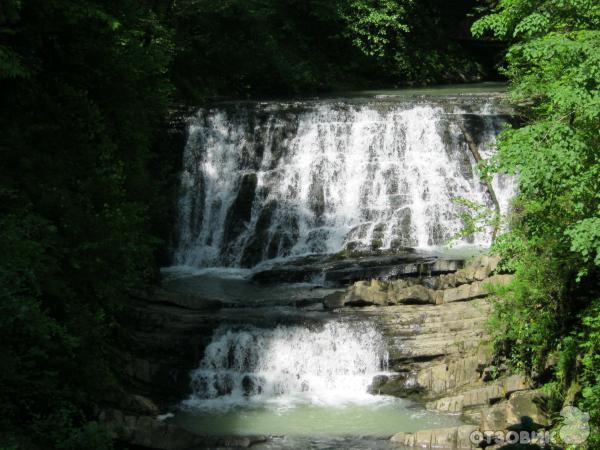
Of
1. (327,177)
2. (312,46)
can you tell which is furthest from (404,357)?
(312,46)

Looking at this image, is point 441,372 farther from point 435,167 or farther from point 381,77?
point 381,77

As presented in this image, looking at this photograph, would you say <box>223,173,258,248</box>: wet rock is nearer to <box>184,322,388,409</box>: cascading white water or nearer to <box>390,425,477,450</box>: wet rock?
<box>184,322,388,409</box>: cascading white water

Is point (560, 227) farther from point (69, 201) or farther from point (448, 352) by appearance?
point (69, 201)

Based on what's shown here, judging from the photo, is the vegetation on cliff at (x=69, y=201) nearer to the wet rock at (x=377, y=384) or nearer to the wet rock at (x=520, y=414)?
the wet rock at (x=377, y=384)

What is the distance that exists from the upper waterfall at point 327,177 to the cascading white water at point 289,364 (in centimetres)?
565

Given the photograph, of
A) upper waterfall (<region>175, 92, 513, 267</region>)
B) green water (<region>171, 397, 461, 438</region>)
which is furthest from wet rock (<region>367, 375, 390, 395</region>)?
upper waterfall (<region>175, 92, 513, 267</region>)

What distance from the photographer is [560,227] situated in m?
11.1

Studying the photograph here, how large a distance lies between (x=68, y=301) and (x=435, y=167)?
11.9m

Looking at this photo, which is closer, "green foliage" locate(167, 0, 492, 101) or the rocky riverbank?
the rocky riverbank

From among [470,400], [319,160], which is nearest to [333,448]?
[470,400]

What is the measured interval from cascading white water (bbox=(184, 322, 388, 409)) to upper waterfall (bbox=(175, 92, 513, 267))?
5.65 m

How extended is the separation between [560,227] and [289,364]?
4.93m

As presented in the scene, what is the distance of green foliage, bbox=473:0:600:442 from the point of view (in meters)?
9.85

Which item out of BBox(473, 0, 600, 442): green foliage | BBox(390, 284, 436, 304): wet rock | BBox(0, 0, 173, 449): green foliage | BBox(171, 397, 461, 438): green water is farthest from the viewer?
BBox(390, 284, 436, 304): wet rock
